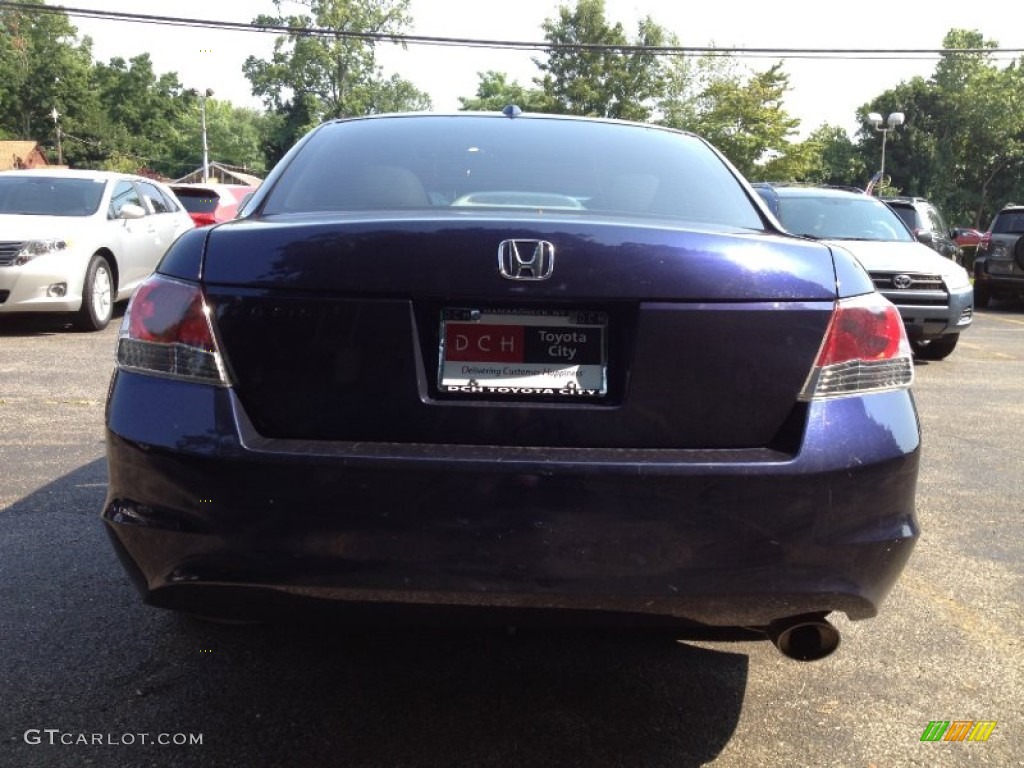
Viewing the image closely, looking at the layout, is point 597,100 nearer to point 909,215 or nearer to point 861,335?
point 909,215

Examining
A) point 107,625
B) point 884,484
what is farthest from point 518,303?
point 107,625

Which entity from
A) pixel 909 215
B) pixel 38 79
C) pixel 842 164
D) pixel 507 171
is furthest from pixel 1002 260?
pixel 38 79

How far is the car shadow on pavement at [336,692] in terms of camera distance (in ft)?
7.77

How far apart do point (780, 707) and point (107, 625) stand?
2.02 meters

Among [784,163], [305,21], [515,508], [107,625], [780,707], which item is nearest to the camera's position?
[515,508]

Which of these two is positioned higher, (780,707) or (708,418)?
(708,418)

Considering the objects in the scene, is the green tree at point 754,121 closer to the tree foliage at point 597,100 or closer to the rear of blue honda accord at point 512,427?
the tree foliage at point 597,100

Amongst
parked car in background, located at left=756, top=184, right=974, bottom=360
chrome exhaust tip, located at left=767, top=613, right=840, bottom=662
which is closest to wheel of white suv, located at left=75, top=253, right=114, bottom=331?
parked car in background, located at left=756, top=184, right=974, bottom=360

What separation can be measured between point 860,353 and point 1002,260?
1572 centimetres

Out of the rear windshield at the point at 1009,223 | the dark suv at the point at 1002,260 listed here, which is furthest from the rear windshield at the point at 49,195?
the rear windshield at the point at 1009,223

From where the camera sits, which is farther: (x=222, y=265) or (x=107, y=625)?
(x=107, y=625)

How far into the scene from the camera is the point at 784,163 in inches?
1812

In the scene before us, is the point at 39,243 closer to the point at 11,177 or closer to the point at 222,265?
the point at 11,177

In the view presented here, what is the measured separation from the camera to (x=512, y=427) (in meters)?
2.08
